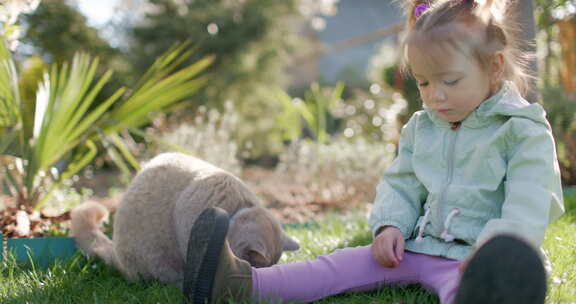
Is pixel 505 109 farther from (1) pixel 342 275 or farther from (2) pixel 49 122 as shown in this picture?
(2) pixel 49 122

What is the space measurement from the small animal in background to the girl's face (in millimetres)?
753

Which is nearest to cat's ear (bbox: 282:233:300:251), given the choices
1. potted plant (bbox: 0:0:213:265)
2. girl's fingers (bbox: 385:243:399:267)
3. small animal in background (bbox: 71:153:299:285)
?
small animal in background (bbox: 71:153:299:285)

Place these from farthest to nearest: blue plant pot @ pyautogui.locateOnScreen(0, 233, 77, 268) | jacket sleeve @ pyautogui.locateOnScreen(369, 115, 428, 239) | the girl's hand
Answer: blue plant pot @ pyautogui.locateOnScreen(0, 233, 77, 268)
jacket sleeve @ pyautogui.locateOnScreen(369, 115, 428, 239)
the girl's hand

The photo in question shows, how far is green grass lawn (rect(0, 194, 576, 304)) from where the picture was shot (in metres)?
1.76

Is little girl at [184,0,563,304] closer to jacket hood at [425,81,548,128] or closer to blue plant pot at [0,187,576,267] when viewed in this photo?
jacket hood at [425,81,548,128]

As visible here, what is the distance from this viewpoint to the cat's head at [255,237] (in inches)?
73.5

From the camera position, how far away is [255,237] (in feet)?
6.20

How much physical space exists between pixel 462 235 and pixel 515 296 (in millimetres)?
561

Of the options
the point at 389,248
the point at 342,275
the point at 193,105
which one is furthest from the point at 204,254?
the point at 193,105

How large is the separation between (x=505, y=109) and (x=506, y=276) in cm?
71

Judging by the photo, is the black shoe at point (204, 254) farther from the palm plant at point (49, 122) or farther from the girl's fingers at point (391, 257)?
the palm plant at point (49, 122)

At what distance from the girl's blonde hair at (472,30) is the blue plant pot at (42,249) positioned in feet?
5.85

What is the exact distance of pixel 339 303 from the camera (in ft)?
5.77

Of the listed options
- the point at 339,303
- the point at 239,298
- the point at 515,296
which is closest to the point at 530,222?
the point at 515,296
